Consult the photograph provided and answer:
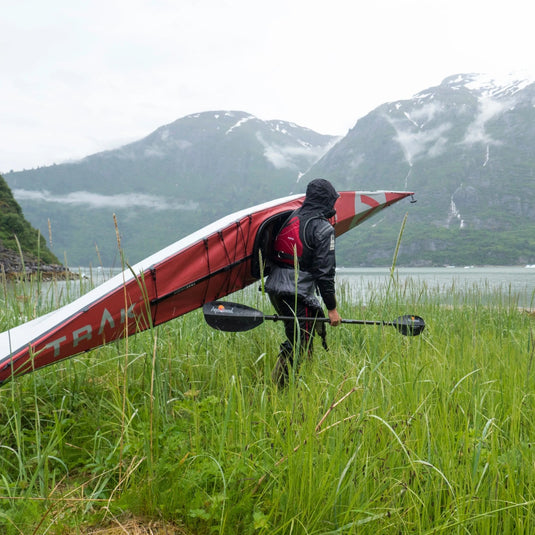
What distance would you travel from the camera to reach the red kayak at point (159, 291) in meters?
2.80

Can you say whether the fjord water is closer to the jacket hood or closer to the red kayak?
the jacket hood

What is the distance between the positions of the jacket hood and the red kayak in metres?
0.43

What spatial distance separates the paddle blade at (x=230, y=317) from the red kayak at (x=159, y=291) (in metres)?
0.48

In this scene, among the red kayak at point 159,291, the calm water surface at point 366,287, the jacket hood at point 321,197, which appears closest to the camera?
the red kayak at point 159,291

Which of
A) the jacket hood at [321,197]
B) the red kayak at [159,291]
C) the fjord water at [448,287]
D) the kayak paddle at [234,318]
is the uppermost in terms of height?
the jacket hood at [321,197]

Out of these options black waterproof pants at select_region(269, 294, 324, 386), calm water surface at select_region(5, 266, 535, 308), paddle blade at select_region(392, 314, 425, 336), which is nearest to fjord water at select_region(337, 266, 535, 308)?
calm water surface at select_region(5, 266, 535, 308)

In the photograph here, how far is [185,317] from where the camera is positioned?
207 inches

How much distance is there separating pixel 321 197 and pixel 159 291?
161 cm

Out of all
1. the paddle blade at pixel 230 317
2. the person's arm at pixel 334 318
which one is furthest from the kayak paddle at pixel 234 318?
the person's arm at pixel 334 318

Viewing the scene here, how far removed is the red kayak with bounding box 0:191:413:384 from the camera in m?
2.80

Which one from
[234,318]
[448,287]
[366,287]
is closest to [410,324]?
[234,318]

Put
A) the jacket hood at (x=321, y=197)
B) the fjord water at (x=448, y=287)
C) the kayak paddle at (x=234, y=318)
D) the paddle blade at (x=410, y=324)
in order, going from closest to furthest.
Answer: the paddle blade at (x=410, y=324) < the kayak paddle at (x=234, y=318) < the jacket hood at (x=321, y=197) < the fjord water at (x=448, y=287)

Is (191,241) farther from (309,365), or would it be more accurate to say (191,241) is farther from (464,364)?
(464,364)

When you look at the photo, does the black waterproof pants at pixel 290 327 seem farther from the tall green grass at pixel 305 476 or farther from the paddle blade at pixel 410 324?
the tall green grass at pixel 305 476
